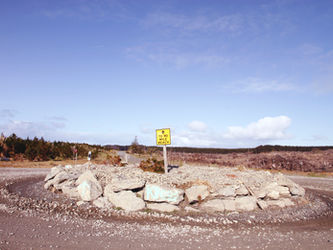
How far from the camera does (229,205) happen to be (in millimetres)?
10977

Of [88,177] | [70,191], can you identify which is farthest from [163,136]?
[70,191]

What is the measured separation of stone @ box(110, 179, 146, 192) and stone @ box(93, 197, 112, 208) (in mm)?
595

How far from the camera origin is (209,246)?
265 inches

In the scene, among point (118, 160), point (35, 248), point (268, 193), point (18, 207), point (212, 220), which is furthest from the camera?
point (118, 160)

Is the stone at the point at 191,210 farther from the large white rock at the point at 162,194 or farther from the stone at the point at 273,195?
the stone at the point at 273,195

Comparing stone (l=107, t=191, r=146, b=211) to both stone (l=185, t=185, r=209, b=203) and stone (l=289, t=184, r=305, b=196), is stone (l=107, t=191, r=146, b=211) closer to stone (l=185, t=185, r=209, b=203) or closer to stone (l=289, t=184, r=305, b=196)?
stone (l=185, t=185, r=209, b=203)

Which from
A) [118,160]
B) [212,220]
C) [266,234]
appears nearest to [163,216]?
[212,220]

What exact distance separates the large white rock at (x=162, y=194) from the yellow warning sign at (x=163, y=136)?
11.1 ft

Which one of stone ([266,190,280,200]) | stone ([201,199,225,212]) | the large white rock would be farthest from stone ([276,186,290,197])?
the large white rock

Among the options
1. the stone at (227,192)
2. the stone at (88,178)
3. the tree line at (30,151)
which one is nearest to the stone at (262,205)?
the stone at (227,192)

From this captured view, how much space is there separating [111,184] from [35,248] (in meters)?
5.43

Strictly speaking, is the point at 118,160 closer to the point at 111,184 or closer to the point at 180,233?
the point at 111,184

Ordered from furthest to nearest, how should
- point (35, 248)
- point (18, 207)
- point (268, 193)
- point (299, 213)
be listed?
point (268, 193) < point (299, 213) < point (18, 207) < point (35, 248)

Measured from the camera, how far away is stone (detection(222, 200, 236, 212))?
1086 centimetres
